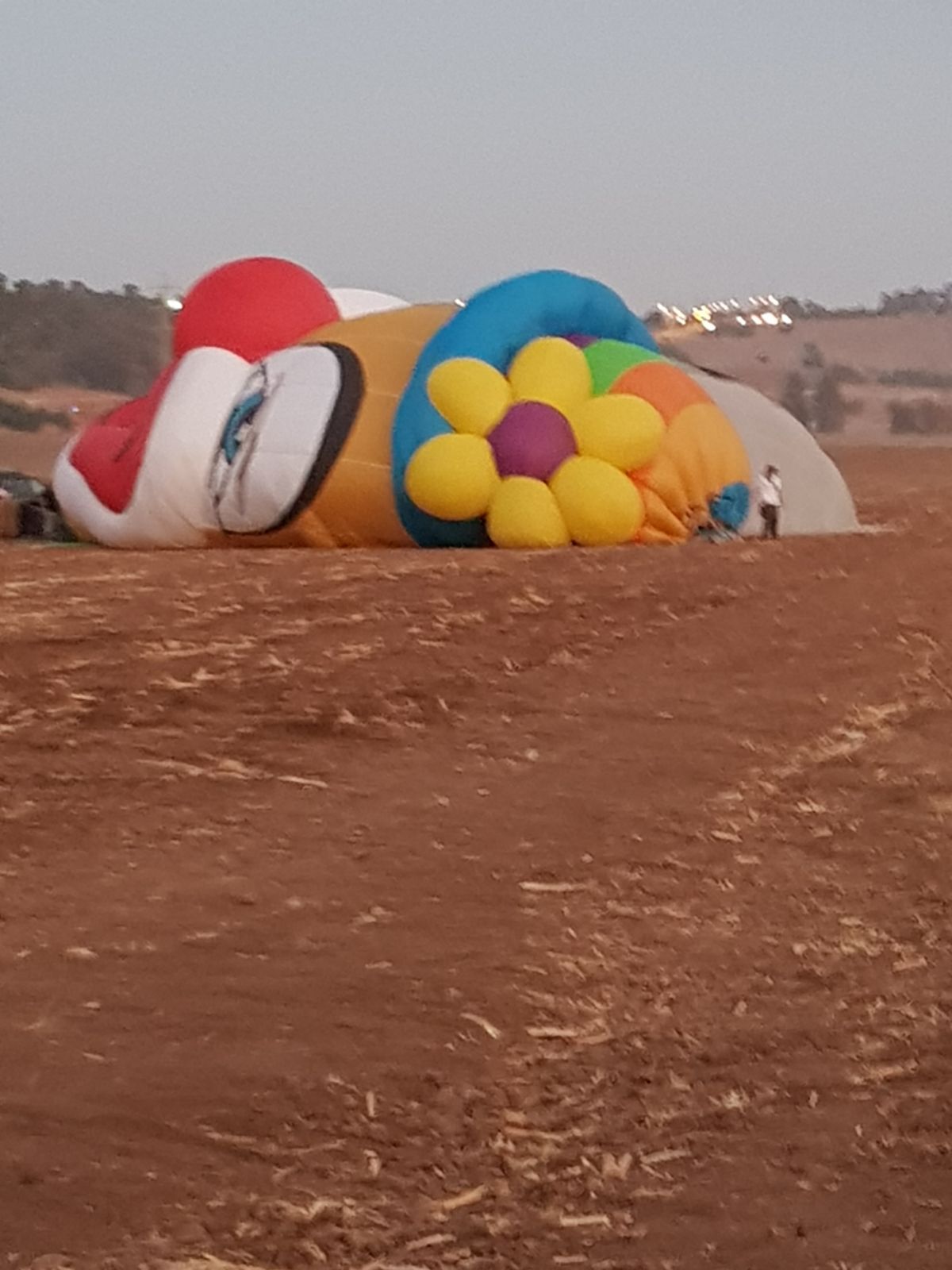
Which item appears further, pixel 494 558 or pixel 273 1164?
pixel 494 558

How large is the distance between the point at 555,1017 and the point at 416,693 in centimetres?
99

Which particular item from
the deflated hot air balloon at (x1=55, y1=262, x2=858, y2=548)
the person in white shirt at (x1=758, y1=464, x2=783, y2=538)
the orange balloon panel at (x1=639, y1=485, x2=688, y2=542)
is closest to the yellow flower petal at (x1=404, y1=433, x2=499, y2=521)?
the deflated hot air balloon at (x1=55, y1=262, x2=858, y2=548)

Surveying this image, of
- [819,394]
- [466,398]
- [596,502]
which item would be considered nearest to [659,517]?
[596,502]

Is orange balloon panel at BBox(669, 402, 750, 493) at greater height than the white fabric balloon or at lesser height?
lesser

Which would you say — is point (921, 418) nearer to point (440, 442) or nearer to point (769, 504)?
point (769, 504)

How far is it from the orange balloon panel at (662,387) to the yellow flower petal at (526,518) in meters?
0.46

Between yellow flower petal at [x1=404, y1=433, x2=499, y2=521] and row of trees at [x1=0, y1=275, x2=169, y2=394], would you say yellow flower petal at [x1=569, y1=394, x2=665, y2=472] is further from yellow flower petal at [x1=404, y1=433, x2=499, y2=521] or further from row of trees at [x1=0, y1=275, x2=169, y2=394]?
row of trees at [x1=0, y1=275, x2=169, y2=394]

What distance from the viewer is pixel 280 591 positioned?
309 cm

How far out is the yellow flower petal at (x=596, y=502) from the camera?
13.5 feet

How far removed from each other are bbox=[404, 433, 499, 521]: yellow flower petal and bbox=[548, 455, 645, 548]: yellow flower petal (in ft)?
0.65

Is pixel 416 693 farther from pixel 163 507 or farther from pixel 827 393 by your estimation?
pixel 827 393

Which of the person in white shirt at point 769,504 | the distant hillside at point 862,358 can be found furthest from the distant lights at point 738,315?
A: the person in white shirt at point 769,504

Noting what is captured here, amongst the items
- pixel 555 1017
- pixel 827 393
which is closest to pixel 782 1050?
pixel 555 1017

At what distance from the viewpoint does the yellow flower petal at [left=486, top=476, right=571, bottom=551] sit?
13.4ft
